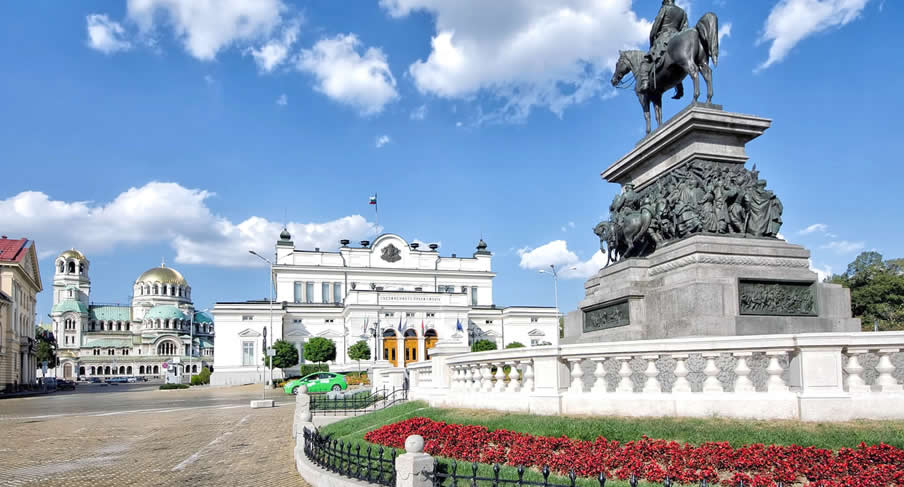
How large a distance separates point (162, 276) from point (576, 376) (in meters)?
172

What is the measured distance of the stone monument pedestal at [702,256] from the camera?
1251 centimetres

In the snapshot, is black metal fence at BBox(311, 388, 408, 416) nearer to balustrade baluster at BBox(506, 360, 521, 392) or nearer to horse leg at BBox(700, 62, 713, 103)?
balustrade baluster at BBox(506, 360, 521, 392)

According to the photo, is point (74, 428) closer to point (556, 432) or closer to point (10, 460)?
point (10, 460)

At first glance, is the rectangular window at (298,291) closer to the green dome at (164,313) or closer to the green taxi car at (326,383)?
the green taxi car at (326,383)

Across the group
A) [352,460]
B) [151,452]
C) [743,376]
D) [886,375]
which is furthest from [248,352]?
[886,375]

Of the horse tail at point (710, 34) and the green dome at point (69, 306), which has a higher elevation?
the horse tail at point (710, 34)

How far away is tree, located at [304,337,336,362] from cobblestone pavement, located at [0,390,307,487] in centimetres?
4040

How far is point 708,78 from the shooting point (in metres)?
15.5

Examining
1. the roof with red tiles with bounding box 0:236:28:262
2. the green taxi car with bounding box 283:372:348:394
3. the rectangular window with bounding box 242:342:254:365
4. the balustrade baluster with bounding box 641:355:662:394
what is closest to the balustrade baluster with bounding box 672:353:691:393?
the balustrade baluster with bounding box 641:355:662:394

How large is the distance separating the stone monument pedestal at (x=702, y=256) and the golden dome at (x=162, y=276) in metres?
167

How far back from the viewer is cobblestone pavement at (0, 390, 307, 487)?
41.4 feet

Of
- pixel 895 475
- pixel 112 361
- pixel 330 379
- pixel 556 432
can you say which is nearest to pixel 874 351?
pixel 895 475

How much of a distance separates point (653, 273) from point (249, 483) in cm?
919

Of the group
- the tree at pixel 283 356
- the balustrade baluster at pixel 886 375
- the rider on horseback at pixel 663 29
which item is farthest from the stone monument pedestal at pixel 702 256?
the tree at pixel 283 356
